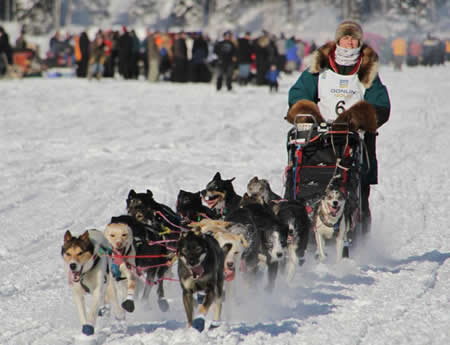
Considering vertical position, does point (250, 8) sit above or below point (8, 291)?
above

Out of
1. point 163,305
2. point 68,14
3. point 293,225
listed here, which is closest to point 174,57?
point 293,225

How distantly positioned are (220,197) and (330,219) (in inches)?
35.4

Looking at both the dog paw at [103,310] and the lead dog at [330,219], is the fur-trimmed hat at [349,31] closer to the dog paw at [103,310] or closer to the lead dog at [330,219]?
the lead dog at [330,219]

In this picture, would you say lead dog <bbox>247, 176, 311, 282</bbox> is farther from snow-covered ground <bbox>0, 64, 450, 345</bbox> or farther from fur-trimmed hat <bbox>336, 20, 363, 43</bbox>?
fur-trimmed hat <bbox>336, 20, 363, 43</bbox>

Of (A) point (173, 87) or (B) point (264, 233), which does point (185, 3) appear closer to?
(A) point (173, 87)

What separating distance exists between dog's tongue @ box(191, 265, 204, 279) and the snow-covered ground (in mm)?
326

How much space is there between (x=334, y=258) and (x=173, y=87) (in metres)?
18.7

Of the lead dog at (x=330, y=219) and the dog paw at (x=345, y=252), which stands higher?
the lead dog at (x=330, y=219)

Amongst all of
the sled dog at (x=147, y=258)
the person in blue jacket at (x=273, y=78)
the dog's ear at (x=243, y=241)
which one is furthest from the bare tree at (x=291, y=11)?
the dog's ear at (x=243, y=241)

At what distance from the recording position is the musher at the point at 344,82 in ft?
21.9

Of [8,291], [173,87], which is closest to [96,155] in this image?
[8,291]

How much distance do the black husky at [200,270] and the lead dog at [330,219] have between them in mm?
1851

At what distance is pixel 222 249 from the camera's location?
191 inches

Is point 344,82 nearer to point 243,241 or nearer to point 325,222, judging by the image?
point 325,222
